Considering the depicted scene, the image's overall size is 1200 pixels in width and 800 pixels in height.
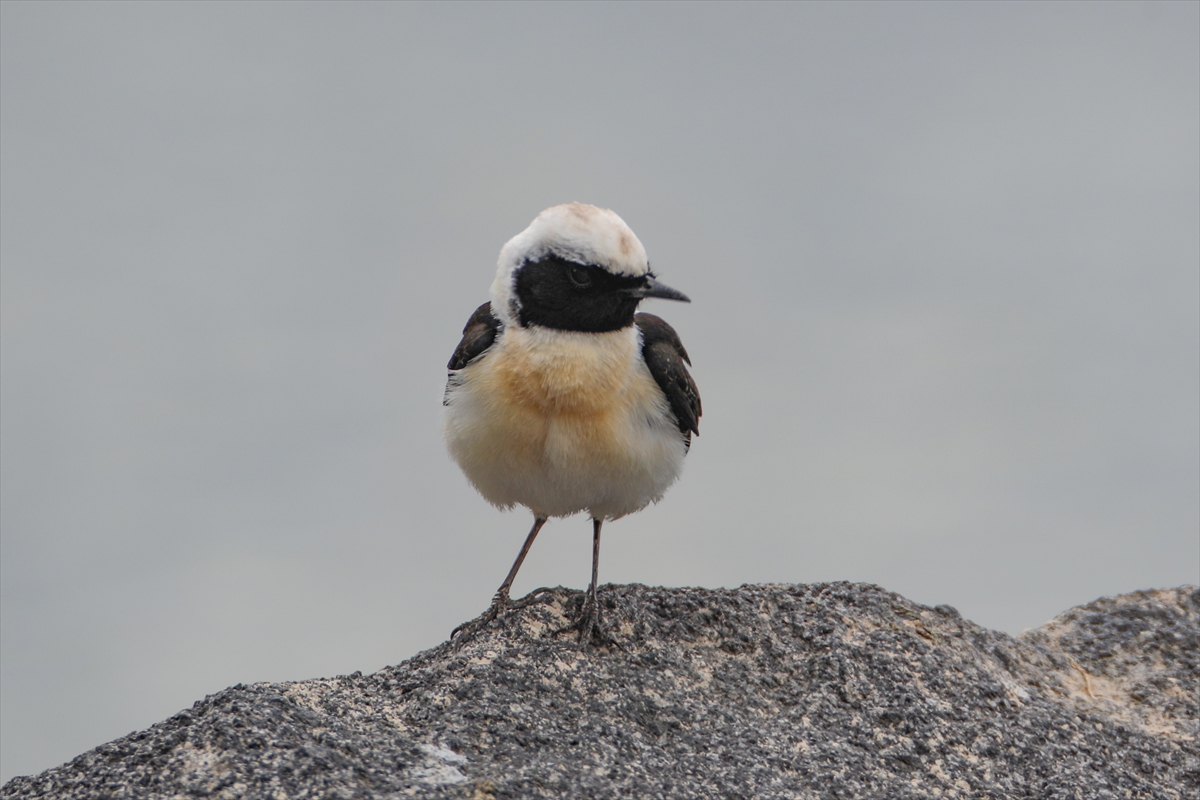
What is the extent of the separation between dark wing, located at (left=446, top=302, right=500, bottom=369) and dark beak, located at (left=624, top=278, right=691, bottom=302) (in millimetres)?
762

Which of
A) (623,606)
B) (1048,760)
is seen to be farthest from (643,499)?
(1048,760)

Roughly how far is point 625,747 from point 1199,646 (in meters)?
3.95

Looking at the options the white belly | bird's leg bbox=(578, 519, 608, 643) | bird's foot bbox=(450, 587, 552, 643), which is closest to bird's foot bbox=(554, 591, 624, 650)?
bird's leg bbox=(578, 519, 608, 643)

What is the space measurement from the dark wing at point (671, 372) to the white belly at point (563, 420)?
7cm

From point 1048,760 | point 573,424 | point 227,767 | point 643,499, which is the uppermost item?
point 573,424

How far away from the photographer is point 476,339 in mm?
5633

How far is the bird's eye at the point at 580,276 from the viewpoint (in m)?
5.30

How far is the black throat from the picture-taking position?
5.32 meters

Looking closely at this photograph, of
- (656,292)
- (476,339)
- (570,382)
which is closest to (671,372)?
(656,292)

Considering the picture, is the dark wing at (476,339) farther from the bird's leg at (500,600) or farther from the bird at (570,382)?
the bird's leg at (500,600)

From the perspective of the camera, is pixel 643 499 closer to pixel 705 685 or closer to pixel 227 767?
pixel 705 685

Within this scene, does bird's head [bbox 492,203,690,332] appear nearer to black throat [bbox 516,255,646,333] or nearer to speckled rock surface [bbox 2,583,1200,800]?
black throat [bbox 516,255,646,333]

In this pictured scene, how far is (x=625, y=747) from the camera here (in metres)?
4.49

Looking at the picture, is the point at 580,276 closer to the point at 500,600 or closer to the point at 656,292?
the point at 656,292
